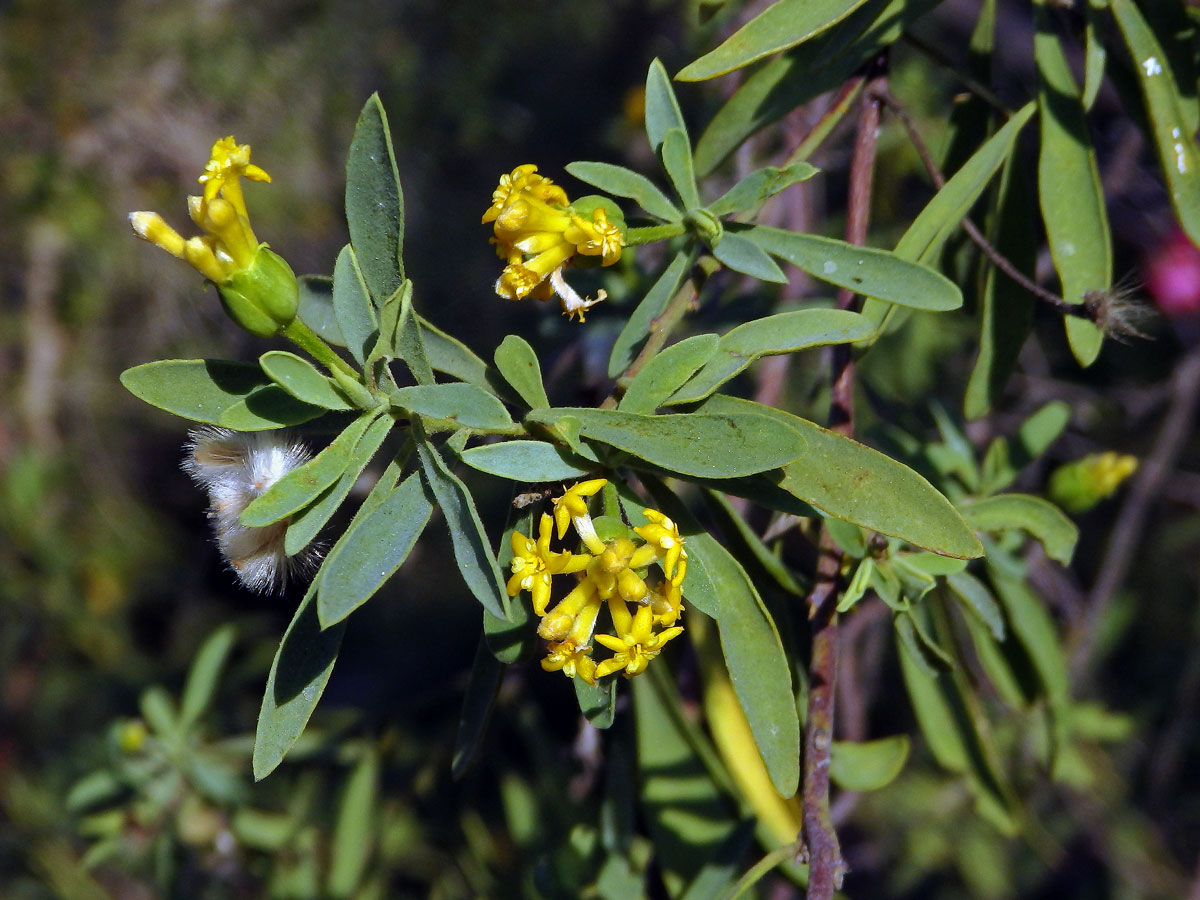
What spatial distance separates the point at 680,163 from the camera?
102cm

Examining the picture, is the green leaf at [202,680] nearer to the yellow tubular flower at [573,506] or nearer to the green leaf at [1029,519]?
the yellow tubular flower at [573,506]

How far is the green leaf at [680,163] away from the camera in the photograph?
1.01 meters

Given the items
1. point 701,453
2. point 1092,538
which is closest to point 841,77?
point 701,453

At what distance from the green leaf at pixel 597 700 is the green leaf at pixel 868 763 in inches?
19.7

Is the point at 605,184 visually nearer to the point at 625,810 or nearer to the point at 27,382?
the point at 625,810

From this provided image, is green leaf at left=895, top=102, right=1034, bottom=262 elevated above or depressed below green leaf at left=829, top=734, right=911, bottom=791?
above

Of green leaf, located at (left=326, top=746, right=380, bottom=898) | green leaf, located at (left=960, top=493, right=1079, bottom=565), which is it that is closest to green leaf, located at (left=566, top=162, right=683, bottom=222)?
green leaf, located at (left=960, top=493, right=1079, bottom=565)

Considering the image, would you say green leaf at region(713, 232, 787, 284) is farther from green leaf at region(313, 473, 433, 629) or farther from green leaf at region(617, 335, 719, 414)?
green leaf at region(313, 473, 433, 629)

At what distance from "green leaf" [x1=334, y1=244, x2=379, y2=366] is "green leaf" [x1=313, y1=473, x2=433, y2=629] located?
0.15m

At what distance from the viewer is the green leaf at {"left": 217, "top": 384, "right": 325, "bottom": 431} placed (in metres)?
0.86

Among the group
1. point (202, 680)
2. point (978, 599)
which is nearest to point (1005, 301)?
Result: point (978, 599)

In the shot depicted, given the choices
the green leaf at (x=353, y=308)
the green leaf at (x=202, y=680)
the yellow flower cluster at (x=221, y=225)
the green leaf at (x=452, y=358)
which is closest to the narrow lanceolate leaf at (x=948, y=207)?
the green leaf at (x=452, y=358)

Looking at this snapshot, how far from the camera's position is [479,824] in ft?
5.94

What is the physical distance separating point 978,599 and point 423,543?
7.70ft
